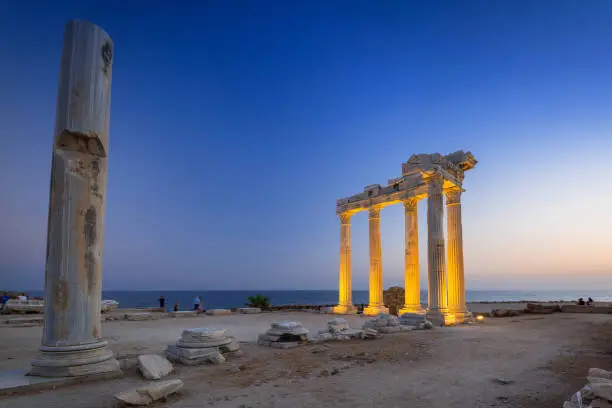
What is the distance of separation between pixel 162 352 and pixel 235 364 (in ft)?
9.73

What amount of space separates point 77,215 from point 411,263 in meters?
19.8

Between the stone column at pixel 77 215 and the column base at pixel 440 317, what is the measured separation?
1546 cm

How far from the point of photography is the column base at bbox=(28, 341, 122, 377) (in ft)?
25.3

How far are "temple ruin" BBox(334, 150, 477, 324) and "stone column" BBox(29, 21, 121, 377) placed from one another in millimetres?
16193

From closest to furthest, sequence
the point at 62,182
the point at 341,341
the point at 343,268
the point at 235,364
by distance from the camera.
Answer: the point at 62,182 → the point at 235,364 → the point at 341,341 → the point at 343,268

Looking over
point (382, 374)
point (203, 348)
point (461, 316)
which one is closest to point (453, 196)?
point (461, 316)

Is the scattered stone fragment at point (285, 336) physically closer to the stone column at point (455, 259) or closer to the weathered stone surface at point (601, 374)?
the weathered stone surface at point (601, 374)

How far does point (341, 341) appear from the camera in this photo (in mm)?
13938

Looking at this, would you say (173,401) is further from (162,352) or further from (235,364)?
(162,352)

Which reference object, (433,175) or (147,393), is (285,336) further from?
(433,175)

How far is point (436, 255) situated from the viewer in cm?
2027

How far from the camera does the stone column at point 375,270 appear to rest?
25984 mm

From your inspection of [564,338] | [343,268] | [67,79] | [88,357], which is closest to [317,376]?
[88,357]

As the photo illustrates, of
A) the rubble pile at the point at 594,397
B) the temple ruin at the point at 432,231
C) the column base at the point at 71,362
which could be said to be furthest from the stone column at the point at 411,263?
the column base at the point at 71,362
